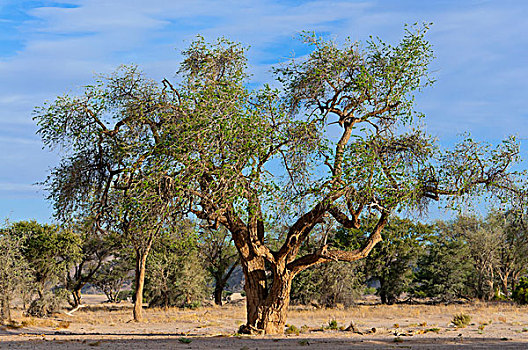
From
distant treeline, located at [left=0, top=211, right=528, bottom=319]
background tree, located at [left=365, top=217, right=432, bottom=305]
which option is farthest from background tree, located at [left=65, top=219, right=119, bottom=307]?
background tree, located at [left=365, top=217, right=432, bottom=305]

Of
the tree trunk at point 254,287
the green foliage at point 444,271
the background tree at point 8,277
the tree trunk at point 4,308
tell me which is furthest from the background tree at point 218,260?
the tree trunk at point 254,287

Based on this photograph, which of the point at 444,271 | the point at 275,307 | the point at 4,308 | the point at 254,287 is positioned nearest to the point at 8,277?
the point at 4,308

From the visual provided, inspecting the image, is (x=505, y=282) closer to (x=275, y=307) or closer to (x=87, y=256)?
(x=87, y=256)

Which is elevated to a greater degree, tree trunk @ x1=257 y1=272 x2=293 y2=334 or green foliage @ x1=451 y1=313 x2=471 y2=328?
tree trunk @ x1=257 y1=272 x2=293 y2=334

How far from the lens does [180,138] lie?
14.2 metres

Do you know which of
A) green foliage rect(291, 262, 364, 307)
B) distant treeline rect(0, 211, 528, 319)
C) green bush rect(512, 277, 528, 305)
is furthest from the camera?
green foliage rect(291, 262, 364, 307)

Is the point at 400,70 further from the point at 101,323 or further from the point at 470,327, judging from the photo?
the point at 101,323

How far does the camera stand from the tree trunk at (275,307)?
16.7 m

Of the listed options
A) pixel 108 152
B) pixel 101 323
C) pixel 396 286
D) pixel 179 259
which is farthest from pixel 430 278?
pixel 108 152

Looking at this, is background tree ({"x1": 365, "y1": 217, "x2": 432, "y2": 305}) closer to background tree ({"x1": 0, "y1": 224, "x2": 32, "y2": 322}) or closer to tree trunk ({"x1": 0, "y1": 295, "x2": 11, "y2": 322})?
background tree ({"x1": 0, "y1": 224, "x2": 32, "y2": 322})

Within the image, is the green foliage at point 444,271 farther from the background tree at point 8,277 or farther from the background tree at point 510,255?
the background tree at point 8,277

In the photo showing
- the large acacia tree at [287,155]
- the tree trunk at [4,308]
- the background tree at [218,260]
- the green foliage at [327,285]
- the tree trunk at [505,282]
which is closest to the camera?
the large acacia tree at [287,155]

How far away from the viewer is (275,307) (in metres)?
16.8

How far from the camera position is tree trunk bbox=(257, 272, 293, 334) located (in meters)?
16.7
